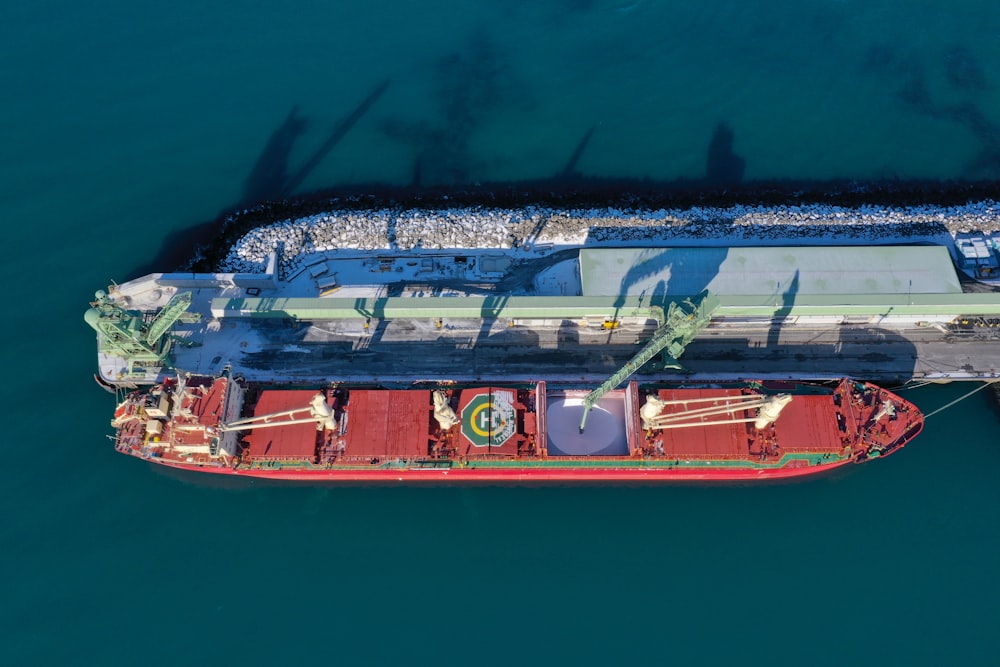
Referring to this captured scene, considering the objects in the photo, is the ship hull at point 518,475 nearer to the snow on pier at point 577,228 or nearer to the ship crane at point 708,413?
the ship crane at point 708,413

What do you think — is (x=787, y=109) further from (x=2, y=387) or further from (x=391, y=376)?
(x=2, y=387)

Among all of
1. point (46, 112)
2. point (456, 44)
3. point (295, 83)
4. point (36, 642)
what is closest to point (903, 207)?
point (456, 44)

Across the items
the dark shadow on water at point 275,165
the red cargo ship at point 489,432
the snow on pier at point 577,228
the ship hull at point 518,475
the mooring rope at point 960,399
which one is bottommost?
the ship hull at point 518,475

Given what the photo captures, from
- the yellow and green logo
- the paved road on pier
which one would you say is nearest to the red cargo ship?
the yellow and green logo

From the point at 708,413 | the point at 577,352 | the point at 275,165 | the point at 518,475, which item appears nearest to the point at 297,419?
the point at 518,475

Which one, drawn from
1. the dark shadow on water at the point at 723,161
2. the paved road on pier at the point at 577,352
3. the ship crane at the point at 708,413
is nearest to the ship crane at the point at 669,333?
the ship crane at the point at 708,413
